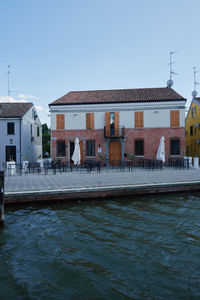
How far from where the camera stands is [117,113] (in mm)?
20203

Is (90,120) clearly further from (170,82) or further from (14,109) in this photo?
(170,82)

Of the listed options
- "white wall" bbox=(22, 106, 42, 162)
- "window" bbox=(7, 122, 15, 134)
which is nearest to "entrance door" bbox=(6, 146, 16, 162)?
"white wall" bbox=(22, 106, 42, 162)

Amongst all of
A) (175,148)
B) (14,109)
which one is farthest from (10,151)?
(175,148)

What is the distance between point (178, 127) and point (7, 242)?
17.9m

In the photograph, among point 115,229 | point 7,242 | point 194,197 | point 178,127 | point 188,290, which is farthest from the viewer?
point 178,127

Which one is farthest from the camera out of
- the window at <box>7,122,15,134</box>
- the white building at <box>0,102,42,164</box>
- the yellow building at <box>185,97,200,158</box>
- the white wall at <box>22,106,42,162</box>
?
the yellow building at <box>185,97,200,158</box>

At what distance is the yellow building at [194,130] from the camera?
24808 mm

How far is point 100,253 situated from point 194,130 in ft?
81.5

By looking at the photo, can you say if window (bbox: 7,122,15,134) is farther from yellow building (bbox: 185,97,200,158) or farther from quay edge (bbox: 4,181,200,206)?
yellow building (bbox: 185,97,200,158)

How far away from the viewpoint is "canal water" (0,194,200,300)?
3.61 metres

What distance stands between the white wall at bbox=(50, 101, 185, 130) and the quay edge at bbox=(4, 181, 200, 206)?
11071 mm

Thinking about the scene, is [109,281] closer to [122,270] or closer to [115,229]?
[122,270]

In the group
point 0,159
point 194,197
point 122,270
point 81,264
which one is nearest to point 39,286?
point 81,264

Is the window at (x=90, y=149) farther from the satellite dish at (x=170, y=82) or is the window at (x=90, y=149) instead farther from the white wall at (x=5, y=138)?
the satellite dish at (x=170, y=82)
